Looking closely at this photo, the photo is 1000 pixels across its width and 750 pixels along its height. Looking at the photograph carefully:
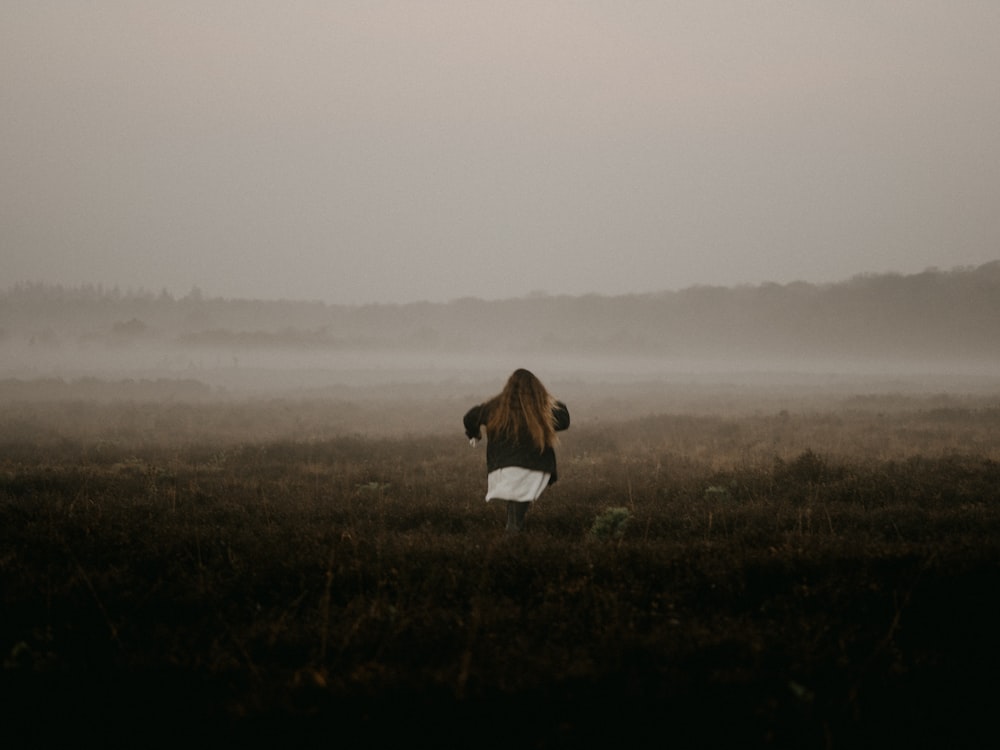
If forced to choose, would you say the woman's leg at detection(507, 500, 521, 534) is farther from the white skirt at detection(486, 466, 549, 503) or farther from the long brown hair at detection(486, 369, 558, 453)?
the long brown hair at detection(486, 369, 558, 453)

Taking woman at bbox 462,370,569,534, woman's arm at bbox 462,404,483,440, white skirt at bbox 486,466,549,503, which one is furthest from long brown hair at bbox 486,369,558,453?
white skirt at bbox 486,466,549,503

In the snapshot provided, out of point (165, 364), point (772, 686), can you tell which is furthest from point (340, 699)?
point (165, 364)

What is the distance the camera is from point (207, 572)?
218 inches

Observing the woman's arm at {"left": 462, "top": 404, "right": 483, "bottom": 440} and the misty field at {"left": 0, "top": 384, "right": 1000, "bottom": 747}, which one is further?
the woman's arm at {"left": 462, "top": 404, "right": 483, "bottom": 440}

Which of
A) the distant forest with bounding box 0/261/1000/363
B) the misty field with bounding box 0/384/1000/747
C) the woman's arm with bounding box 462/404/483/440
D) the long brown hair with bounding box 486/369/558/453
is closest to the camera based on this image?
the misty field with bounding box 0/384/1000/747

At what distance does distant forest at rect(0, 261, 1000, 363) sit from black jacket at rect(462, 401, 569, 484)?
80.1m

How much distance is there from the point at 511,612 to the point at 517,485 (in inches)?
91.1

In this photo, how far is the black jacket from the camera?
6.87m

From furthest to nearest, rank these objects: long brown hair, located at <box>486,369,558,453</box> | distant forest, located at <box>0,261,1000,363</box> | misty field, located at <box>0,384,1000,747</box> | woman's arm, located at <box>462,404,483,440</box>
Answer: distant forest, located at <box>0,261,1000,363</box> < woman's arm, located at <box>462,404,483,440</box> < long brown hair, located at <box>486,369,558,453</box> < misty field, located at <box>0,384,1000,747</box>

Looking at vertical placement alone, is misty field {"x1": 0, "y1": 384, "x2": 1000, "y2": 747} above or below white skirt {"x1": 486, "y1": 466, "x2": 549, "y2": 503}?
below

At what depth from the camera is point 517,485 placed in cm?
685

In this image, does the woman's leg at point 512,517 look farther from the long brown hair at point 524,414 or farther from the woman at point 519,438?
the long brown hair at point 524,414

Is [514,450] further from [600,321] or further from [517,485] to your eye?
[600,321]

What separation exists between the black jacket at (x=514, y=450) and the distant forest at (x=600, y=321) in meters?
80.1
